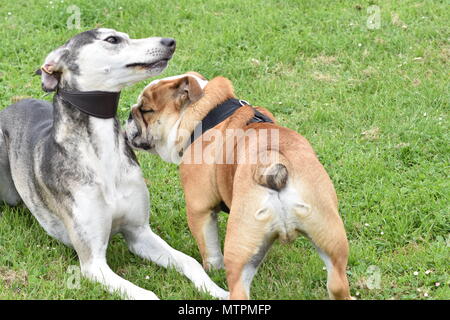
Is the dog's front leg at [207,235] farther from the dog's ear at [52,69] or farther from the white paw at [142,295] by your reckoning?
the dog's ear at [52,69]

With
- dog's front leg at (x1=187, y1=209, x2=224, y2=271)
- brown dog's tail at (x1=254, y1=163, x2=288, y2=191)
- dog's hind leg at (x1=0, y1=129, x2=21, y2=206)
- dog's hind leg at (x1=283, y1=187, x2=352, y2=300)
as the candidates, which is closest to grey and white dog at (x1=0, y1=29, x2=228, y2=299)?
dog's front leg at (x1=187, y1=209, x2=224, y2=271)

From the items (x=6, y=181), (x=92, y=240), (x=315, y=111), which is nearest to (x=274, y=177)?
(x=92, y=240)

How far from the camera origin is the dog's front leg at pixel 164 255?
5164mm

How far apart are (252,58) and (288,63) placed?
41 centimetres

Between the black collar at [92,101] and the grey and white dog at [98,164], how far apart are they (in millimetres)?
38

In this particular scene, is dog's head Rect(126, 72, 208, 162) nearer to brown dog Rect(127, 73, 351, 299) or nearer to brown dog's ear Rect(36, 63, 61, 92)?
brown dog Rect(127, 73, 351, 299)

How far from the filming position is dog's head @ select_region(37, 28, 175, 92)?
16.5ft

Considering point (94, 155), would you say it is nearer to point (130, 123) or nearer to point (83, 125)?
point (83, 125)

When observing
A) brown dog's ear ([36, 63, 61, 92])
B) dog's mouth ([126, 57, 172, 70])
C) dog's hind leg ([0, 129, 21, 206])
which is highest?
dog's mouth ([126, 57, 172, 70])

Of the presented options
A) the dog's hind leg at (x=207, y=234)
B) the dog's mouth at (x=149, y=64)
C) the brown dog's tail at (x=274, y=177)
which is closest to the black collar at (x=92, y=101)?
the dog's mouth at (x=149, y=64)

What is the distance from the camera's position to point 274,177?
4258 mm

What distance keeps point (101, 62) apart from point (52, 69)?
1.11 ft

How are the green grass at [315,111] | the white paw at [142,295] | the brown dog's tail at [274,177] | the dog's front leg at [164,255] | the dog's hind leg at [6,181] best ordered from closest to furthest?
1. the brown dog's tail at [274,177]
2. the white paw at [142,295]
3. the dog's front leg at [164,255]
4. the green grass at [315,111]
5. the dog's hind leg at [6,181]

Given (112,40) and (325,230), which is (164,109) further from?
(325,230)
